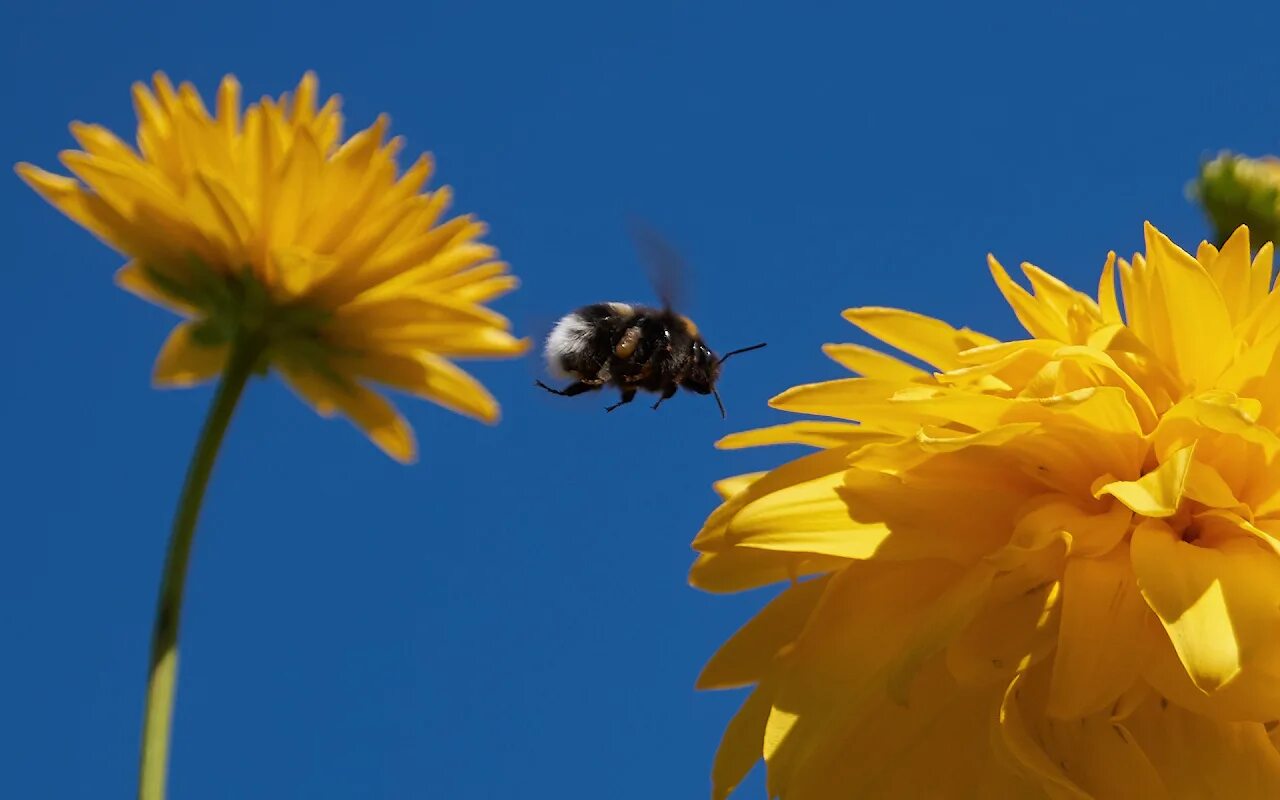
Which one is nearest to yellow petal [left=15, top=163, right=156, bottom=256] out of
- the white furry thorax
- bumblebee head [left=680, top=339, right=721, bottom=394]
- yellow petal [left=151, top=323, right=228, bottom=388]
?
yellow petal [left=151, top=323, right=228, bottom=388]

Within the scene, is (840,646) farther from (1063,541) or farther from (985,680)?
(1063,541)

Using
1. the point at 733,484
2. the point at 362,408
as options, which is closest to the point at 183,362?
the point at 362,408

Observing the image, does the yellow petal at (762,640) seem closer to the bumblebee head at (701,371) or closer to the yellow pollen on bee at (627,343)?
the yellow pollen on bee at (627,343)

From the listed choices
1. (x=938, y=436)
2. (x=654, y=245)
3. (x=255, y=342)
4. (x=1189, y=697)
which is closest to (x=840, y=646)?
(x=938, y=436)

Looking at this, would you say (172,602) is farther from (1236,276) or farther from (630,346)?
(1236,276)

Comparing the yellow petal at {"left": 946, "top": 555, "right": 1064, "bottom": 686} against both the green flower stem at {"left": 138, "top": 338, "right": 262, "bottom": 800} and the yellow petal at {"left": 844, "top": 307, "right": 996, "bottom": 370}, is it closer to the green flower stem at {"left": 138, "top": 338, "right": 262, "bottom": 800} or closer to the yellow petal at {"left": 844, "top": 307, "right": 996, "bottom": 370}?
the yellow petal at {"left": 844, "top": 307, "right": 996, "bottom": 370}

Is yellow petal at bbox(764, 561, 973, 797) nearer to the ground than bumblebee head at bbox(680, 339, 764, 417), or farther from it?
nearer to the ground
